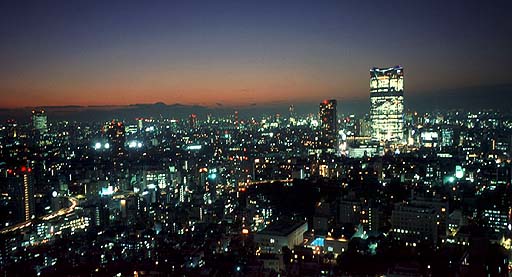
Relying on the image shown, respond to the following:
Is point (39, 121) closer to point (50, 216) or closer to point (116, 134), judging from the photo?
point (50, 216)

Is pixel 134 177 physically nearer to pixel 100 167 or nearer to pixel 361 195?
pixel 100 167

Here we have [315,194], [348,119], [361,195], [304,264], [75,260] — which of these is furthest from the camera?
[348,119]

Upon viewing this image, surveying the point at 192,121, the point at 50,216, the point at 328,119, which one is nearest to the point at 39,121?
the point at 50,216

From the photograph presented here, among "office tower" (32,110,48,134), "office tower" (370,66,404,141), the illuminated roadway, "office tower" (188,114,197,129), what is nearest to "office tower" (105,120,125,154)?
"office tower" (32,110,48,134)

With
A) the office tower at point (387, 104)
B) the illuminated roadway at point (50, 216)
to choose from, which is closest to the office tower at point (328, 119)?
the office tower at point (387, 104)

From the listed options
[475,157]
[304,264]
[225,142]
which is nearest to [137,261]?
[304,264]

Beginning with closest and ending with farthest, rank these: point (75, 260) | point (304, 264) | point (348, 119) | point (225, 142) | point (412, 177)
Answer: point (304, 264)
point (75, 260)
point (412, 177)
point (225, 142)
point (348, 119)
